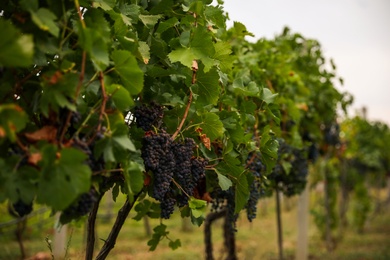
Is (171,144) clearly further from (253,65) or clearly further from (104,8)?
(253,65)

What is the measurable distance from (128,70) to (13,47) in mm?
424

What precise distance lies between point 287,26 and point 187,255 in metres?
6.70

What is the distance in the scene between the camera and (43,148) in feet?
4.33

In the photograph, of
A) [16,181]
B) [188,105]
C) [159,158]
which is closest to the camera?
[16,181]

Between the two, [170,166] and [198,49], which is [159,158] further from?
[198,49]

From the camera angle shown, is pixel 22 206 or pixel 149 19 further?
pixel 149 19

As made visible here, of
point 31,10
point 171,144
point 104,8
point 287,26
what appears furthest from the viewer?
point 287,26

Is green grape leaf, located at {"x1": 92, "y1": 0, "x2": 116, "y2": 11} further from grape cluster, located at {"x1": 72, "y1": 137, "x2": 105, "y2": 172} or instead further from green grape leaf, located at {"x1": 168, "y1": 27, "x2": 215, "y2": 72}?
grape cluster, located at {"x1": 72, "y1": 137, "x2": 105, "y2": 172}

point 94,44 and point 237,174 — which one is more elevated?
point 94,44

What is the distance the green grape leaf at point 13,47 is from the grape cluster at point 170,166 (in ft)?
2.27

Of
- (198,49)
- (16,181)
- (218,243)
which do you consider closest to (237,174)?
(198,49)

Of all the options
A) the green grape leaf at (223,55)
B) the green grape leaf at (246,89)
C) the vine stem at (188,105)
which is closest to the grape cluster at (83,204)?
the vine stem at (188,105)

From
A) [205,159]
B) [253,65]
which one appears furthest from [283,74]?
Answer: [205,159]

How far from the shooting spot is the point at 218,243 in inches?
501
